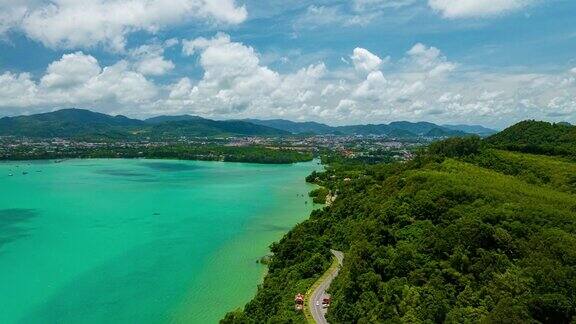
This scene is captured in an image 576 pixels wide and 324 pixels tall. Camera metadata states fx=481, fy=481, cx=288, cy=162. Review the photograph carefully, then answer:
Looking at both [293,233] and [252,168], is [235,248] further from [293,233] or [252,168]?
[252,168]

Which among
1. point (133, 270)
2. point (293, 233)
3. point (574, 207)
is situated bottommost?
point (133, 270)

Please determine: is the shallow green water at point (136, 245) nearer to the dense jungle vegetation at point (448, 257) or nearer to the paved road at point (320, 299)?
the dense jungle vegetation at point (448, 257)

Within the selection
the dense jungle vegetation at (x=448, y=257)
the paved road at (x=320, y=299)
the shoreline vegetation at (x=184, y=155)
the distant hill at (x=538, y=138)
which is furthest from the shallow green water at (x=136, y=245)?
the shoreline vegetation at (x=184, y=155)

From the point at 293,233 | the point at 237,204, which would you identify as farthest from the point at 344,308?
the point at 237,204

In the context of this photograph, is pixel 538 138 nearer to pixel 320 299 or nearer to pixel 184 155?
pixel 320 299

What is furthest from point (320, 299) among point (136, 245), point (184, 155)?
point (184, 155)

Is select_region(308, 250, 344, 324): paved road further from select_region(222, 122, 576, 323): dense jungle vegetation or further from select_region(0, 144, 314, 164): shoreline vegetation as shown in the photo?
select_region(0, 144, 314, 164): shoreline vegetation

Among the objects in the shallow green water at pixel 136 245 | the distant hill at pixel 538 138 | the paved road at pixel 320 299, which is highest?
the distant hill at pixel 538 138
